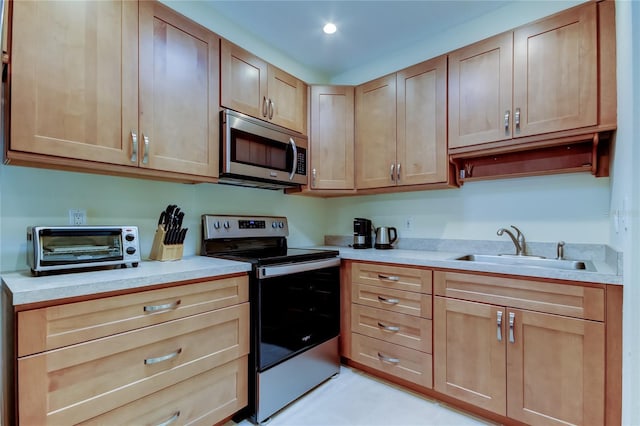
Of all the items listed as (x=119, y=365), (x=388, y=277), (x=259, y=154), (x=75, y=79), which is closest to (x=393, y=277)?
(x=388, y=277)

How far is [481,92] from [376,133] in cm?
78

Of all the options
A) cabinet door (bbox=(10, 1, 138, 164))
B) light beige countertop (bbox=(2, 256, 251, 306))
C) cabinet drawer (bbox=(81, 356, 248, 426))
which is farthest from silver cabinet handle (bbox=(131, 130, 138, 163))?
cabinet drawer (bbox=(81, 356, 248, 426))

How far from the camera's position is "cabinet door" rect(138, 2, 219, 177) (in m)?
1.61

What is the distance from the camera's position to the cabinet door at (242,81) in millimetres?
1957

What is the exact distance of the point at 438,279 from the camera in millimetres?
1888

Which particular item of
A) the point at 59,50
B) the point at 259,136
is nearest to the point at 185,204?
the point at 259,136

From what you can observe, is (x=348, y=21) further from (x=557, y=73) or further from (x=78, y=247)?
(x=78, y=247)

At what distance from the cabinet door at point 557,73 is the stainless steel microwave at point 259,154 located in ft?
4.84

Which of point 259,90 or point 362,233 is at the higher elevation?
point 259,90

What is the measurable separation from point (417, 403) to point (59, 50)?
2623 millimetres

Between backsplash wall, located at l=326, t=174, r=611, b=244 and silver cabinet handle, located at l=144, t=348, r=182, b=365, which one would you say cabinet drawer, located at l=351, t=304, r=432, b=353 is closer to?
backsplash wall, located at l=326, t=174, r=611, b=244

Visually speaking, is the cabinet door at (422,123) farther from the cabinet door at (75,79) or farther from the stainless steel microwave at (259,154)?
the cabinet door at (75,79)

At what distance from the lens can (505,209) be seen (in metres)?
2.18

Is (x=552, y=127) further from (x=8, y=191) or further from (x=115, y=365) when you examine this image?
(x=8, y=191)
